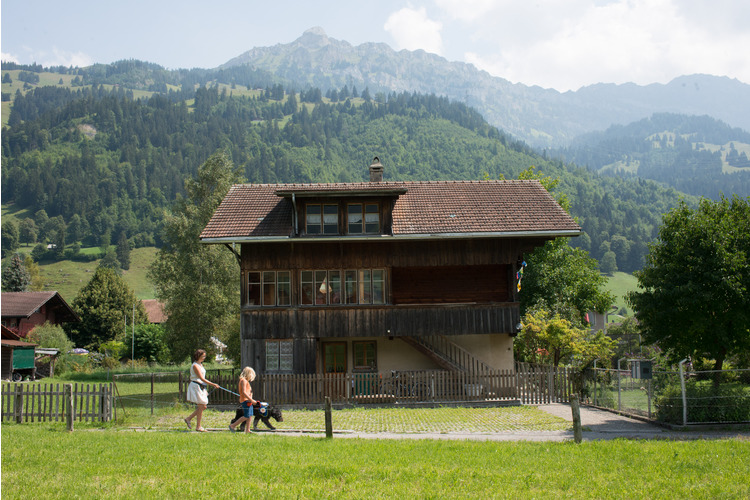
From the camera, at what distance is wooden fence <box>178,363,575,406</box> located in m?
25.4

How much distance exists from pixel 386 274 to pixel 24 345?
97.2ft

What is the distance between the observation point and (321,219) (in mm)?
27438

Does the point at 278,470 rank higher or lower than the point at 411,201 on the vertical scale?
lower

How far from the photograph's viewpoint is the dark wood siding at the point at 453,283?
28.7 m

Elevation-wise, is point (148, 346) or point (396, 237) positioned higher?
point (396, 237)

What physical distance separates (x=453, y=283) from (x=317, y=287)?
5961mm

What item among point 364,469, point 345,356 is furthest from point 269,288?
point 364,469

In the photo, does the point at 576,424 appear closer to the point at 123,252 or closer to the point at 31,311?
the point at 31,311

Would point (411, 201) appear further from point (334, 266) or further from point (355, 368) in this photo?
point (355, 368)

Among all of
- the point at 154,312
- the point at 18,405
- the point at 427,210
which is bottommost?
the point at 18,405

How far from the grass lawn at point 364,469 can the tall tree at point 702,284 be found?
6140 mm

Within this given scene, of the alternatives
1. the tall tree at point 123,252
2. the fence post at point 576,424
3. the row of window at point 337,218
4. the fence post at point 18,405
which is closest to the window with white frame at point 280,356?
the row of window at point 337,218

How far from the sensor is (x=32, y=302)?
2282 inches

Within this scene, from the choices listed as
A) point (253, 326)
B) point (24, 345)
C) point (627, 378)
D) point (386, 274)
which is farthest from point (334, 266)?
point (24, 345)
